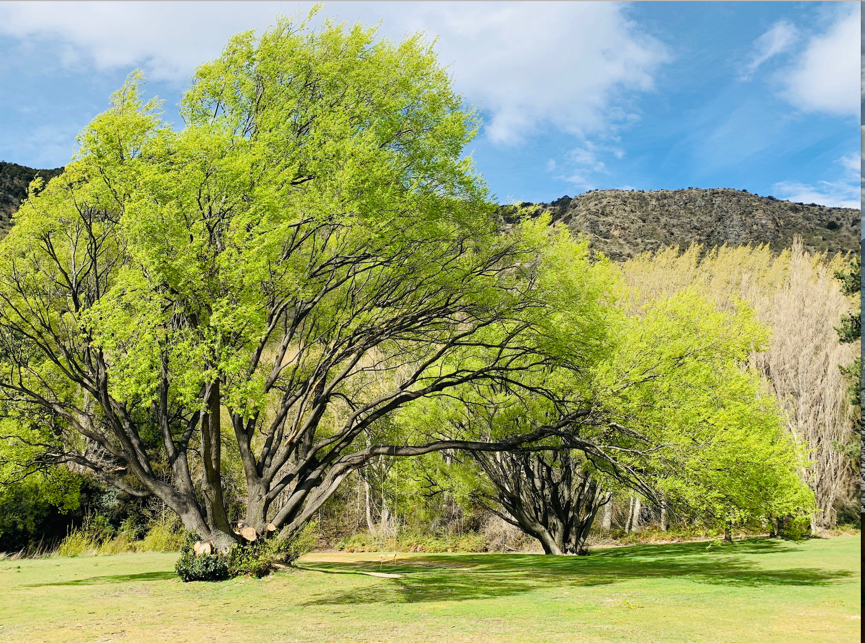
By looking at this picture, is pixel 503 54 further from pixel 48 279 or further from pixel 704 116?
pixel 48 279

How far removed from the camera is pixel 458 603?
1011cm

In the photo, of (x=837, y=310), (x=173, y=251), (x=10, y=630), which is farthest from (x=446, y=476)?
(x=837, y=310)

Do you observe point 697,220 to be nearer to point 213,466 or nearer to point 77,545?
point 77,545

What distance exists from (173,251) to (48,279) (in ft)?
19.5

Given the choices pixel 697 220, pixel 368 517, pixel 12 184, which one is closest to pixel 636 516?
pixel 368 517

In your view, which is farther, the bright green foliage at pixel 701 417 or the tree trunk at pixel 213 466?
the tree trunk at pixel 213 466

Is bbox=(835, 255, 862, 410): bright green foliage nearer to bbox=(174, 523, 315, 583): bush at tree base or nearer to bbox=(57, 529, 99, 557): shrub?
bbox=(174, 523, 315, 583): bush at tree base

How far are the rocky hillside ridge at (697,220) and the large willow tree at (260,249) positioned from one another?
172 ft

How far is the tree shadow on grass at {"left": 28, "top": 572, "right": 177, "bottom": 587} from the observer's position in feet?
43.2

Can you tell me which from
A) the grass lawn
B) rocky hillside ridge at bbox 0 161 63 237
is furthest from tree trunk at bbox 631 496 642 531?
rocky hillside ridge at bbox 0 161 63 237

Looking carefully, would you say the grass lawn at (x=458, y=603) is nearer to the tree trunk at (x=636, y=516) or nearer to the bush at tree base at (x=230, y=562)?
the bush at tree base at (x=230, y=562)

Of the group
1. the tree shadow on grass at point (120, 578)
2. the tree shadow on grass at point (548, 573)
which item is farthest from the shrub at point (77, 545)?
the tree shadow on grass at point (548, 573)

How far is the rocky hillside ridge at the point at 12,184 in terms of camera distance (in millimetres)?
38500

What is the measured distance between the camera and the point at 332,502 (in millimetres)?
27047
